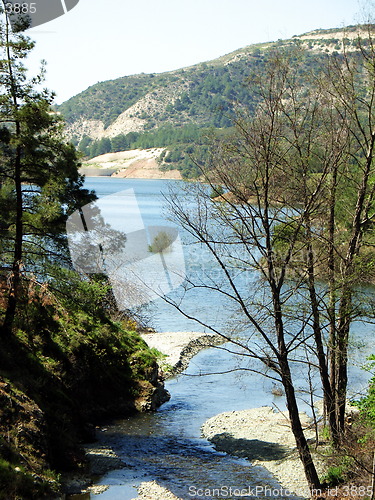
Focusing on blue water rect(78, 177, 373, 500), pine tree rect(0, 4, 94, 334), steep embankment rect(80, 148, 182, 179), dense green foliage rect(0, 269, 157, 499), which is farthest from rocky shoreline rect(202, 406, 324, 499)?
steep embankment rect(80, 148, 182, 179)

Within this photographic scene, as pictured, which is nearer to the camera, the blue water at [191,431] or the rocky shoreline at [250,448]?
the rocky shoreline at [250,448]

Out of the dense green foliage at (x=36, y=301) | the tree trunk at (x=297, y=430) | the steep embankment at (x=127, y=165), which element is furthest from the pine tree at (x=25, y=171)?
the steep embankment at (x=127, y=165)

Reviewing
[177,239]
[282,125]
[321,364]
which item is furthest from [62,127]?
[177,239]

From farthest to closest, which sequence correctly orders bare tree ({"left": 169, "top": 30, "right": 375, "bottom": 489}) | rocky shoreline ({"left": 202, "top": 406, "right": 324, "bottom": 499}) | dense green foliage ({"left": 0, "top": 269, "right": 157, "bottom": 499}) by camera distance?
rocky shoreline ({"left": 202, "top": 406, "right": 324, "bottom": 499}) → dense green foliage ({"left": 0, "top": 269, "right": 157, "bottom": 499}) → bare tree ({"left": 169, "top": 30, "right": 375, "bottom": 489})

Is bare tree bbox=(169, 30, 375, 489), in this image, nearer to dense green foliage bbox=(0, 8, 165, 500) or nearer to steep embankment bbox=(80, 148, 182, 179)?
dense green foliage bbox=(0, 8, 165, 500)

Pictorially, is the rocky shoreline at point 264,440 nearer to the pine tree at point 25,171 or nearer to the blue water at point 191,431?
the blue water at point 191,431

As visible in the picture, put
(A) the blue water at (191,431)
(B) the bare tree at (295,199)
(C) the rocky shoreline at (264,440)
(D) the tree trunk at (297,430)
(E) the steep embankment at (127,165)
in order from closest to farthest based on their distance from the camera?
(D) the tree trunk at (297,430) < (B) the bare tree at (295,199) < (A) the blue water at (191,431) < (C) the rocky shoreline at (264,440) < (E) the steep embankment at (127,165)

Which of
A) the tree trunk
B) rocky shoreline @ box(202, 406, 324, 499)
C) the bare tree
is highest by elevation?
the bare tree

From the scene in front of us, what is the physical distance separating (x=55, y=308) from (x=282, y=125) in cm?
1158

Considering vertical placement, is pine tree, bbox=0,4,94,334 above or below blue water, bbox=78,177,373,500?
above

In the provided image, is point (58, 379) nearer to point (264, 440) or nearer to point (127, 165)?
point (264, 440)

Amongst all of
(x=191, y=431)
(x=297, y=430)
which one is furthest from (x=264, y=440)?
(x=297, y=430)

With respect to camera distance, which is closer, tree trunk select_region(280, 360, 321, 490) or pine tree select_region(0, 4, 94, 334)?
tree trunk select_region(280, 360, 321, 490)

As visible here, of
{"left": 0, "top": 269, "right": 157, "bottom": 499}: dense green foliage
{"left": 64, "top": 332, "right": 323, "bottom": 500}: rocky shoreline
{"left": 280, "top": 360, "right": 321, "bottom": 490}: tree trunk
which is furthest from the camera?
{"left": 64, "top": 332, "right": 323, "bottom": 500}: rocky shoreline
